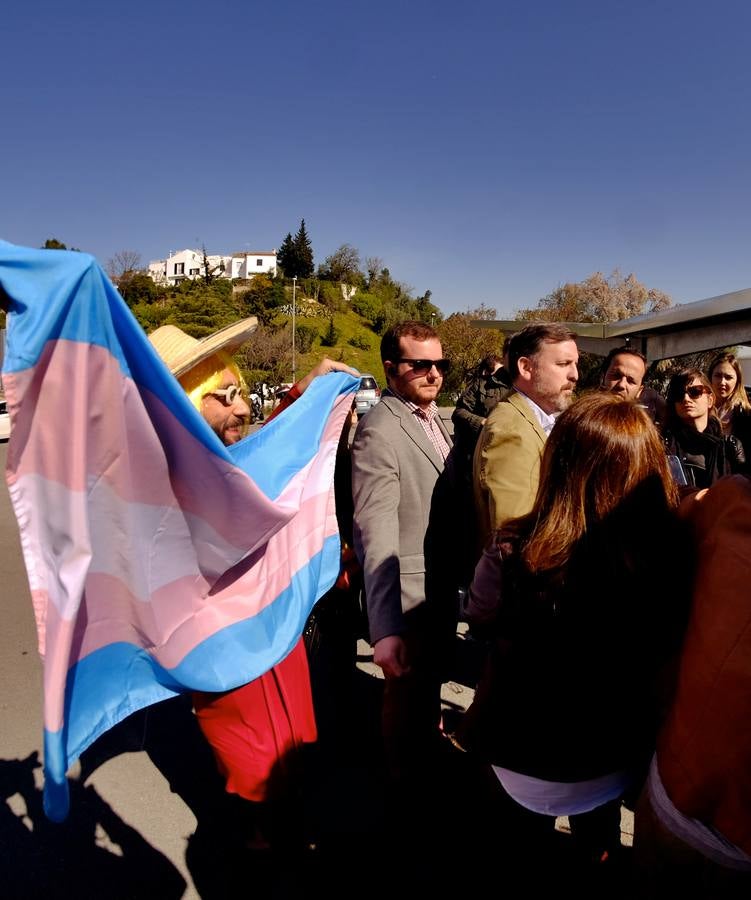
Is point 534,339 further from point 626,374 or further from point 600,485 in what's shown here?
point 626,374

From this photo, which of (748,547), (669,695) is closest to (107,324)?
(748,547)

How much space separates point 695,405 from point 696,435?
21cm

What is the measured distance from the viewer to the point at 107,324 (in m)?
1.63

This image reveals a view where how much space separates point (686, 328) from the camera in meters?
7.03

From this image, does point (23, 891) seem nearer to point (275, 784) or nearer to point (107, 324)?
point (275, 784)

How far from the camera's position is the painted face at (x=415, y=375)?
2.72 metres

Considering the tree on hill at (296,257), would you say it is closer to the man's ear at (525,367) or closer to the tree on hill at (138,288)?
the tree on hill at (138,288)

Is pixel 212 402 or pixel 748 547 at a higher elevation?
pixel 212 402

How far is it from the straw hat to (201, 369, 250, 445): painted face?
0.54ft

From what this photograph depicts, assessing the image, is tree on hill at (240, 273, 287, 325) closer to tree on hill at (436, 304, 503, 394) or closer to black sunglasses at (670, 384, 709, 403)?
tree on hill at (436, 304, 503, 394)

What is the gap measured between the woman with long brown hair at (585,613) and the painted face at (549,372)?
862 mm

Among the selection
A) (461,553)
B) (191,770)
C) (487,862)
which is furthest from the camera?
(191,770)

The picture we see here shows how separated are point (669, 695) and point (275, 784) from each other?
137 cm

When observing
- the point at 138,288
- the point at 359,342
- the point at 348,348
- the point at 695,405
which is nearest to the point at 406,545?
the point at 695,405
